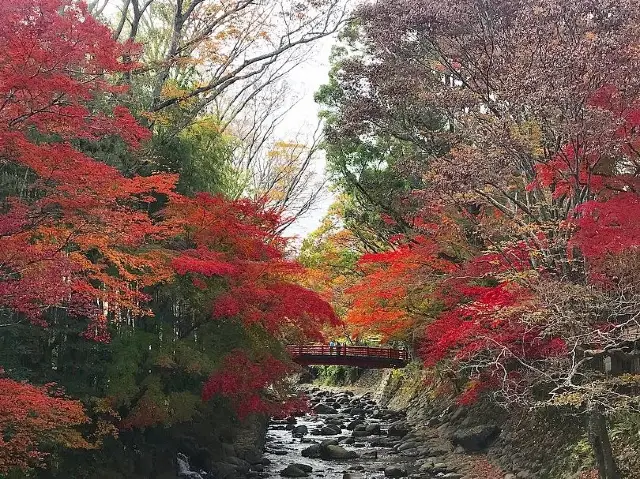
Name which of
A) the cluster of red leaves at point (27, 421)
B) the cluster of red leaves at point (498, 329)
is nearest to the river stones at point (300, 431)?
the cluster of red leaves at point (498, 329)

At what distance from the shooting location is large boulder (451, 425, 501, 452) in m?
15.7

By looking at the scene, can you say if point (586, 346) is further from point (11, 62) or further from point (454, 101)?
point (11, 62)

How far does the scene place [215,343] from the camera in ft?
40.6

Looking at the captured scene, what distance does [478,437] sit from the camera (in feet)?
52.4

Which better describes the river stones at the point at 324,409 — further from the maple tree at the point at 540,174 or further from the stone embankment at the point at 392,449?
the maple tree at the point at 540,174

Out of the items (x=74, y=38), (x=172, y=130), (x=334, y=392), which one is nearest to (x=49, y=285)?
(x=74, y=38)

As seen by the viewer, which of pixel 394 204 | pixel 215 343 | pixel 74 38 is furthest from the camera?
pixel 394 204

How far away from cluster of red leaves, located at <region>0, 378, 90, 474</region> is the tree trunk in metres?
8.26

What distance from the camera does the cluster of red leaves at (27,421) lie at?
7.62m

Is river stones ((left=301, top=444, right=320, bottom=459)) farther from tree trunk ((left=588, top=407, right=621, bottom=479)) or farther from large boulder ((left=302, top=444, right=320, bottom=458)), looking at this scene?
tree trunk ((left=588, top=407, right=621, bottom=479))

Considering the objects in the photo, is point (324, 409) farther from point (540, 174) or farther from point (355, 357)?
point (540, 174)

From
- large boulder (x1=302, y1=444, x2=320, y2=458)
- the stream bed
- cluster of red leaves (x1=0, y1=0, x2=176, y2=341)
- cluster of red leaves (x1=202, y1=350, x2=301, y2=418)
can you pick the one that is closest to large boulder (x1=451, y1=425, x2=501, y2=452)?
the stream bed

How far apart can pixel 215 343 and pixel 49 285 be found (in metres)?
5.04

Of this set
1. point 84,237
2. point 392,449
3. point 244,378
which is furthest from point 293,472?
point 84,237
